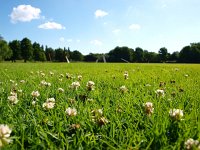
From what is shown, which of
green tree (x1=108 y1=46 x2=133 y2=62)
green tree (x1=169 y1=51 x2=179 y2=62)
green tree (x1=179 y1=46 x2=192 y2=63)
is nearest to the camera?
green tree (x1=179 y1=46 x2=192 y2=63)

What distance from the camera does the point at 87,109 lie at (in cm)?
284

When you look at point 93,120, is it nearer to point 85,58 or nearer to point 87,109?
point 87,109

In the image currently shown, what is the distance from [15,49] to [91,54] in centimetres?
4073

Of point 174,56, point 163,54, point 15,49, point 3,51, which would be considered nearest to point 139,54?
point 163,54

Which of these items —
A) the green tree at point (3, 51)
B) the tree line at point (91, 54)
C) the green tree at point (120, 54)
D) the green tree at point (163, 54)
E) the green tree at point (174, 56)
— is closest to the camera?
the green tree at point (3, 51)

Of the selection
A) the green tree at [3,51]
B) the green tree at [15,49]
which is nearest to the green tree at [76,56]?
the green tree at [15,49]

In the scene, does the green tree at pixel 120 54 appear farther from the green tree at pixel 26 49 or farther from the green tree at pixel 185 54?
the green tree at pixel 26 49

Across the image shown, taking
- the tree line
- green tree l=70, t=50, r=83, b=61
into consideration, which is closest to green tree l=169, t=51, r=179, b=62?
the tree line

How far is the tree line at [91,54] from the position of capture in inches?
3844

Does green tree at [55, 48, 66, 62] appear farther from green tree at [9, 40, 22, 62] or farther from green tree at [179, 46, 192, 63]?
green tree at [179, 46, 192, 63]

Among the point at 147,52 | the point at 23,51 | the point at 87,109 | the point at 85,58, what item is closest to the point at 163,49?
the point at 147,52

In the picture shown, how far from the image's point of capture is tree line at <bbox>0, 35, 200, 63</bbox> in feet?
320

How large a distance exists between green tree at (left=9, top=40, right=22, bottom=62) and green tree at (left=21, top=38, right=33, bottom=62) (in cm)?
130

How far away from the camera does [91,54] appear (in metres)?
132
